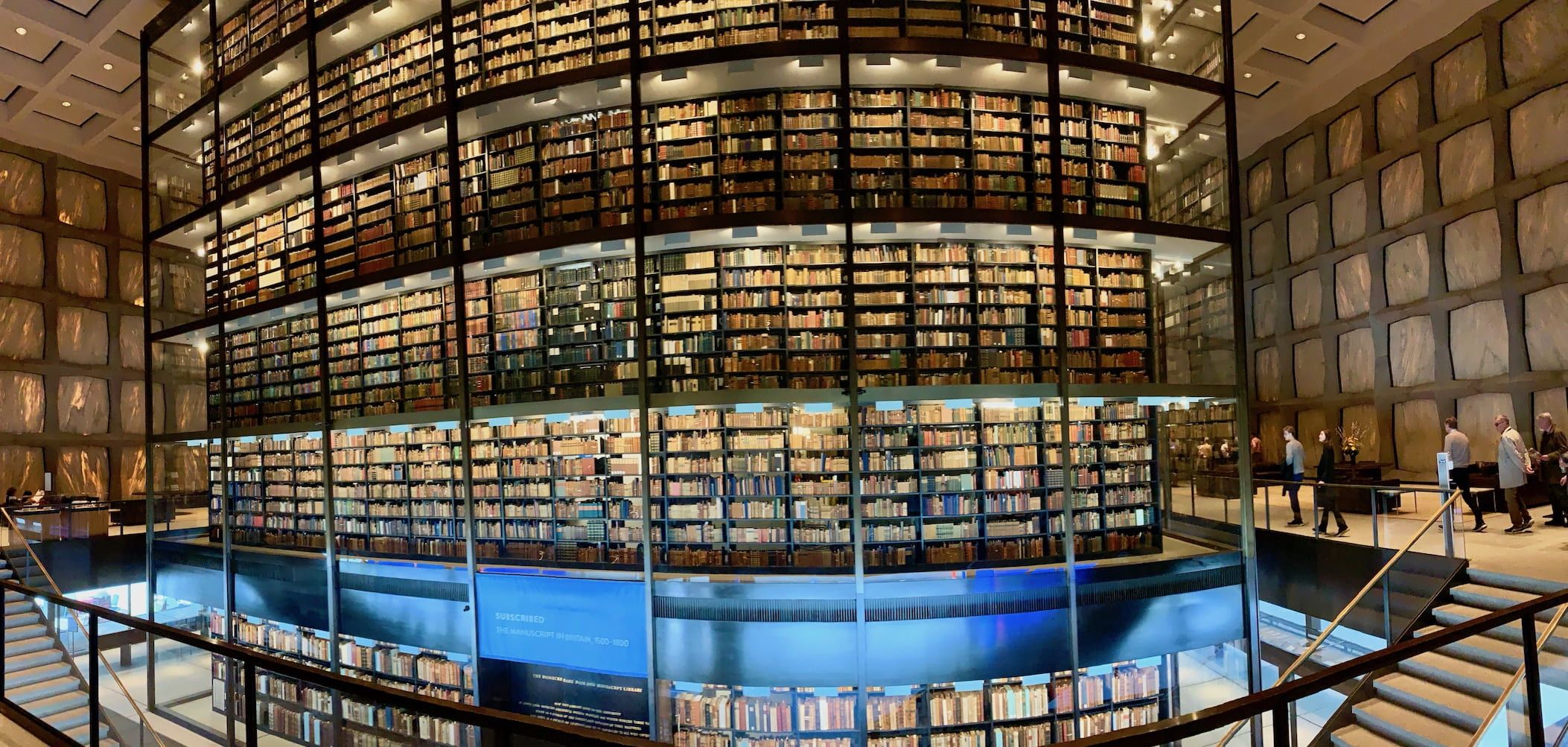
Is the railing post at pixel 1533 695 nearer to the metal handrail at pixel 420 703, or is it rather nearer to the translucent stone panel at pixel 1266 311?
the metal handrail at pixel 420 703

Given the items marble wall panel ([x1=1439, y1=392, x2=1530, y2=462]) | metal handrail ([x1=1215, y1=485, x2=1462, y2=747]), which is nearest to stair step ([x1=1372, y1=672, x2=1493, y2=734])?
metal handrail ([x1=1215, y1=485, x2=1462, y2=747])

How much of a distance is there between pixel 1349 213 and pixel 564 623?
1383cm

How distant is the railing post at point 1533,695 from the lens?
2.47 m

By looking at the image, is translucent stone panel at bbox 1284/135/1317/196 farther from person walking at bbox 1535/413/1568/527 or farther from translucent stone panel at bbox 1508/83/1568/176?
person walking at bbox 1535/413/1568/527

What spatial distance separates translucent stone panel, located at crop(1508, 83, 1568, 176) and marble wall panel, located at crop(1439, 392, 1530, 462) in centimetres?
293

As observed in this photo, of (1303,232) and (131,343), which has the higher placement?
(1303,232)

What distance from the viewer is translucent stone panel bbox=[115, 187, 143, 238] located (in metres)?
16.6

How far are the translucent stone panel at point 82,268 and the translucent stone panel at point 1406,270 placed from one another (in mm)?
23514

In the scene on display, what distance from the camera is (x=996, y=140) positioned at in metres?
7.39

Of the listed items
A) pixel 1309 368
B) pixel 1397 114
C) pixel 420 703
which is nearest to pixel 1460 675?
pixel 420 703

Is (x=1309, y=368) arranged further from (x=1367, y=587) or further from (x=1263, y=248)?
(x=1367, y=587)

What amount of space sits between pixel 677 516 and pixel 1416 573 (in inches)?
242

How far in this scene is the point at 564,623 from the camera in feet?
22.4

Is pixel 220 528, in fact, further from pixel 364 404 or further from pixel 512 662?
pixel 512 662
